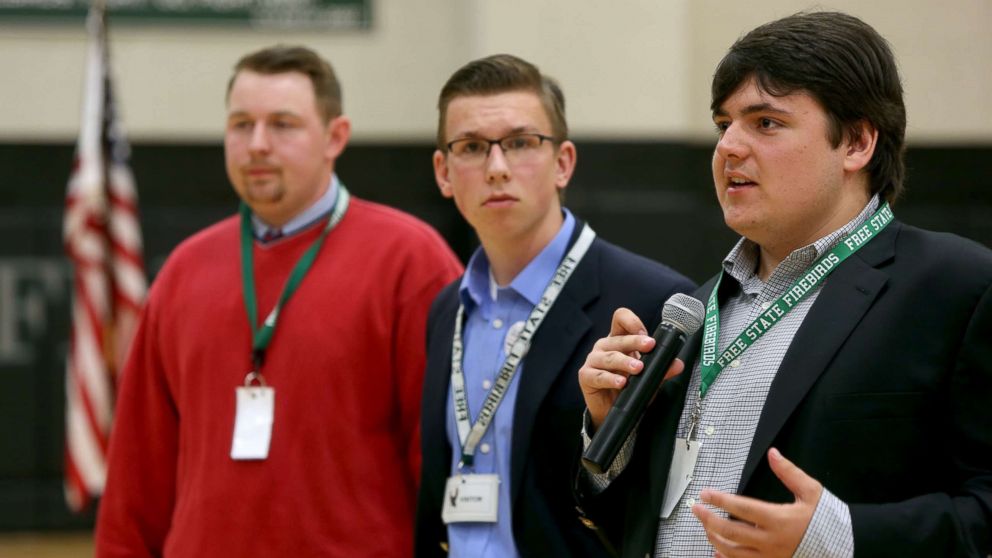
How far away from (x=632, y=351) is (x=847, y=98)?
0.56 m

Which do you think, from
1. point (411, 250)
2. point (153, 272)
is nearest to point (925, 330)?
point (411, 250)

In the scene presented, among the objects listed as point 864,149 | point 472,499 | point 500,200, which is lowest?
point 472,499

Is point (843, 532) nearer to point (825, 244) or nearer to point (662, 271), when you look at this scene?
point (825, 244)

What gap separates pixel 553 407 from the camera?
2.73 metres

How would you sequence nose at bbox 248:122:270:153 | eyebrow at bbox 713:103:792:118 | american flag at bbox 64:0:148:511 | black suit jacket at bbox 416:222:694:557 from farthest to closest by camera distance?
american flag at bbox 64:0:148:511 → nose at bbox 248:122:270:153 → black suit jacket at bbox 416:222:694:557 → eyebrow at bbox 713:103:792:118

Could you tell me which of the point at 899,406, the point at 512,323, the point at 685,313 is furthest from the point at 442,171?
the point at 899,406

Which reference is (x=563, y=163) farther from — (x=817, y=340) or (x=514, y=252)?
(x=817, y=340)

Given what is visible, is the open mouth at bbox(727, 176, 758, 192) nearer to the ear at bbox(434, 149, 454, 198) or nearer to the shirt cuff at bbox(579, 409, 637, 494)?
the shirt cuff at bbox(579, 409, 637, 494)

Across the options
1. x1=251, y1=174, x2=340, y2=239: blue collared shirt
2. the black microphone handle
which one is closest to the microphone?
the black microphone handle

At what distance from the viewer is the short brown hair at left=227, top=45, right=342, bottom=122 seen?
11.6 feet

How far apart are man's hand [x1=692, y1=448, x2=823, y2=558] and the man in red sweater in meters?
1.56

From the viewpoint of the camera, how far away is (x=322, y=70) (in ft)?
11.8

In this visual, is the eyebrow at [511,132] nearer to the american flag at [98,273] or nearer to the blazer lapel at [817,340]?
the blazer lapel at [817,340]

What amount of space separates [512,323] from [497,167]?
38 cm
